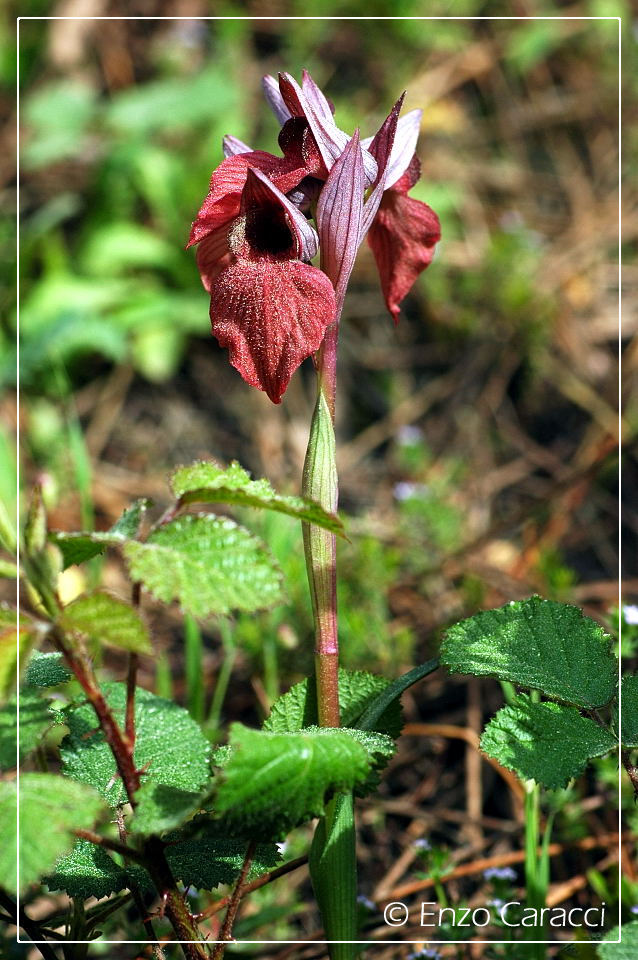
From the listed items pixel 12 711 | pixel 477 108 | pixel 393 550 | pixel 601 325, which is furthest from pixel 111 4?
pixel 12 711

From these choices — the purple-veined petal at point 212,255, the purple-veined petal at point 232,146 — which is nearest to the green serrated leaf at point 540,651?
the purple-veined petal at point 212,255

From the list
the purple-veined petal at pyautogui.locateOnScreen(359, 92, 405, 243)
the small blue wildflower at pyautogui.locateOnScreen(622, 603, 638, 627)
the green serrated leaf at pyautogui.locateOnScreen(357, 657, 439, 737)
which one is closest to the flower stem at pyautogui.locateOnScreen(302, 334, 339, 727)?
the green serrated leaf at pyautogui.locateOnScreen(357, 657, 439, 737)

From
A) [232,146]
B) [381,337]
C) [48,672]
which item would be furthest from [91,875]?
[381,337]

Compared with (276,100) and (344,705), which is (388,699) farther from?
(276,100)

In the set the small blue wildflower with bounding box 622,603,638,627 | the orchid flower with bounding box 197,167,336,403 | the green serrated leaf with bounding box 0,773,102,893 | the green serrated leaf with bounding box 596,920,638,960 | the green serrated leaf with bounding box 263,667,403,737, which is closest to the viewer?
the green serrated leaf with bounding box 0,773,102,893

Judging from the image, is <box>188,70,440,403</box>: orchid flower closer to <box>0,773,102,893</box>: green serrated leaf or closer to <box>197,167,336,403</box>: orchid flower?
<box>197,167,336,403</box>: orchid flower

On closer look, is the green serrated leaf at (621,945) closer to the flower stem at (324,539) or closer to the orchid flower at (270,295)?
the flower stem at (324,539)
